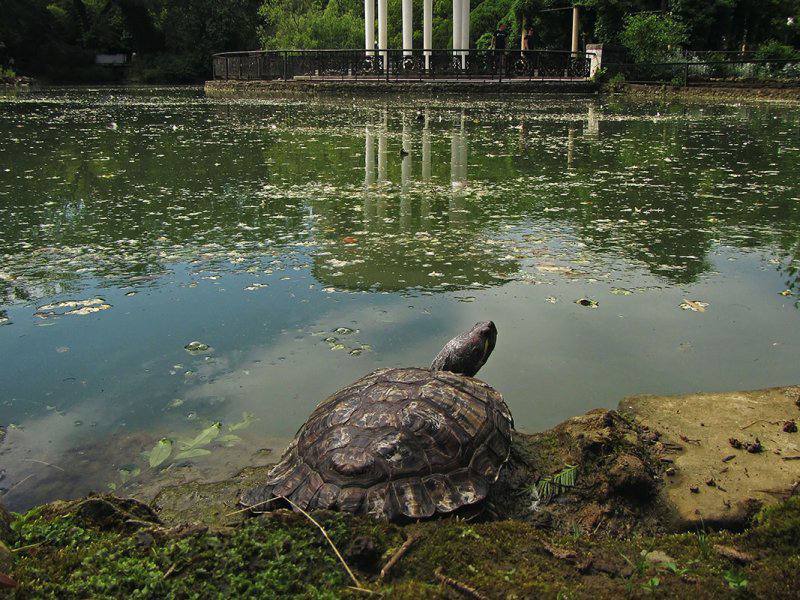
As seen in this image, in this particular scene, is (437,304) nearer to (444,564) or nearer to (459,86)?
(444,564)

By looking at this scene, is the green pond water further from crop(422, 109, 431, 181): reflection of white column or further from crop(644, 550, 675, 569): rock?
crop(644, 550, 675, 569): rock

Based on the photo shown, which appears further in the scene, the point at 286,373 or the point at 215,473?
the point at 286,373

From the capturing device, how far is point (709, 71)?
78.2 feet

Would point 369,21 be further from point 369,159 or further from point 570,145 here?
point 369,159

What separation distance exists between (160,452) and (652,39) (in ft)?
86.5

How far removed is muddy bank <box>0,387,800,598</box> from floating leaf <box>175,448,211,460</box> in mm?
209

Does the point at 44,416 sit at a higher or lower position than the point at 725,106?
lower

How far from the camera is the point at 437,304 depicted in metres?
4.22

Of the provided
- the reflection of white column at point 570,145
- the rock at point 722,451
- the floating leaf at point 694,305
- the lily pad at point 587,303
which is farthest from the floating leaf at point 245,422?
the reflection of white column at point 570,145

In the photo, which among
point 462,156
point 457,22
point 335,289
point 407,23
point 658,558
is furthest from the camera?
point 407,23

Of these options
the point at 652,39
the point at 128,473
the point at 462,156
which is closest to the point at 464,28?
the point at 652,39

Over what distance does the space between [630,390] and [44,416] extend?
2.83m

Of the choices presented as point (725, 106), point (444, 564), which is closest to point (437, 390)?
Answer: point (444, 564)

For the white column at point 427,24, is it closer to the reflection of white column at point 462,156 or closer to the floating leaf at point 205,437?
the reflection of white column at point 462,156
